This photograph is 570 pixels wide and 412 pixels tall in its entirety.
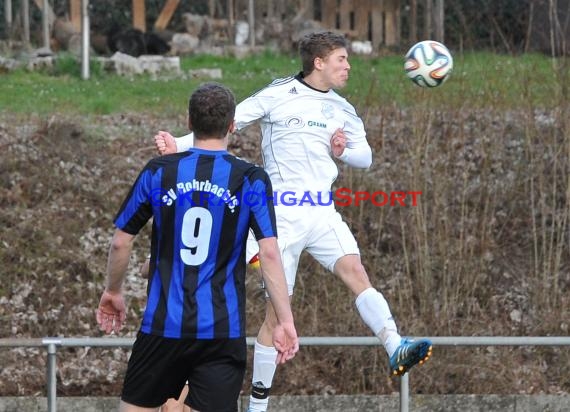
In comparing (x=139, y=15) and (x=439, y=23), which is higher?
(x=139, y=15)

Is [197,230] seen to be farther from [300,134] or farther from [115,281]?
[300,134]

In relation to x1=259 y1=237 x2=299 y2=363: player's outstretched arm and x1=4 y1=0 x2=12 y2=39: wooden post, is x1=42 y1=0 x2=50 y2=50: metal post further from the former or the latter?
x1=259 y1=237 x2=299 y2=363: player's outstretched arm

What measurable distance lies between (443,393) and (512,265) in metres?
1.80

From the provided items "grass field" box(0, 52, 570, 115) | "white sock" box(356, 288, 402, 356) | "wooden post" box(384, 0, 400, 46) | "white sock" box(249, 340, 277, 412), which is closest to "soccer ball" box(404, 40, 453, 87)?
"white sock" box(356, 288, 402, 356)

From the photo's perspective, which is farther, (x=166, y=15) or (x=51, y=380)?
(x=166, y=15)

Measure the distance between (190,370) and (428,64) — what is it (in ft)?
10.8

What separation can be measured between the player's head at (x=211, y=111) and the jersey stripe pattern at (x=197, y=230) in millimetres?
87

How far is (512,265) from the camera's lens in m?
12.1

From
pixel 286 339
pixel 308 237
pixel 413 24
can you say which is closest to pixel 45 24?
pixel 413 24

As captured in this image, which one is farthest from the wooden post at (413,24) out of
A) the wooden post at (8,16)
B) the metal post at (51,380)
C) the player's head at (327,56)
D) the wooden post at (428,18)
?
the player's head at (327,56)

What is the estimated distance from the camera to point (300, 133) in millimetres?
7293

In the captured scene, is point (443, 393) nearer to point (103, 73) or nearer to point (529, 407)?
point (529, 407)

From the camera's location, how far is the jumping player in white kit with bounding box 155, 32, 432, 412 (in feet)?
23.6

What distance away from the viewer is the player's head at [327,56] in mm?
7273
